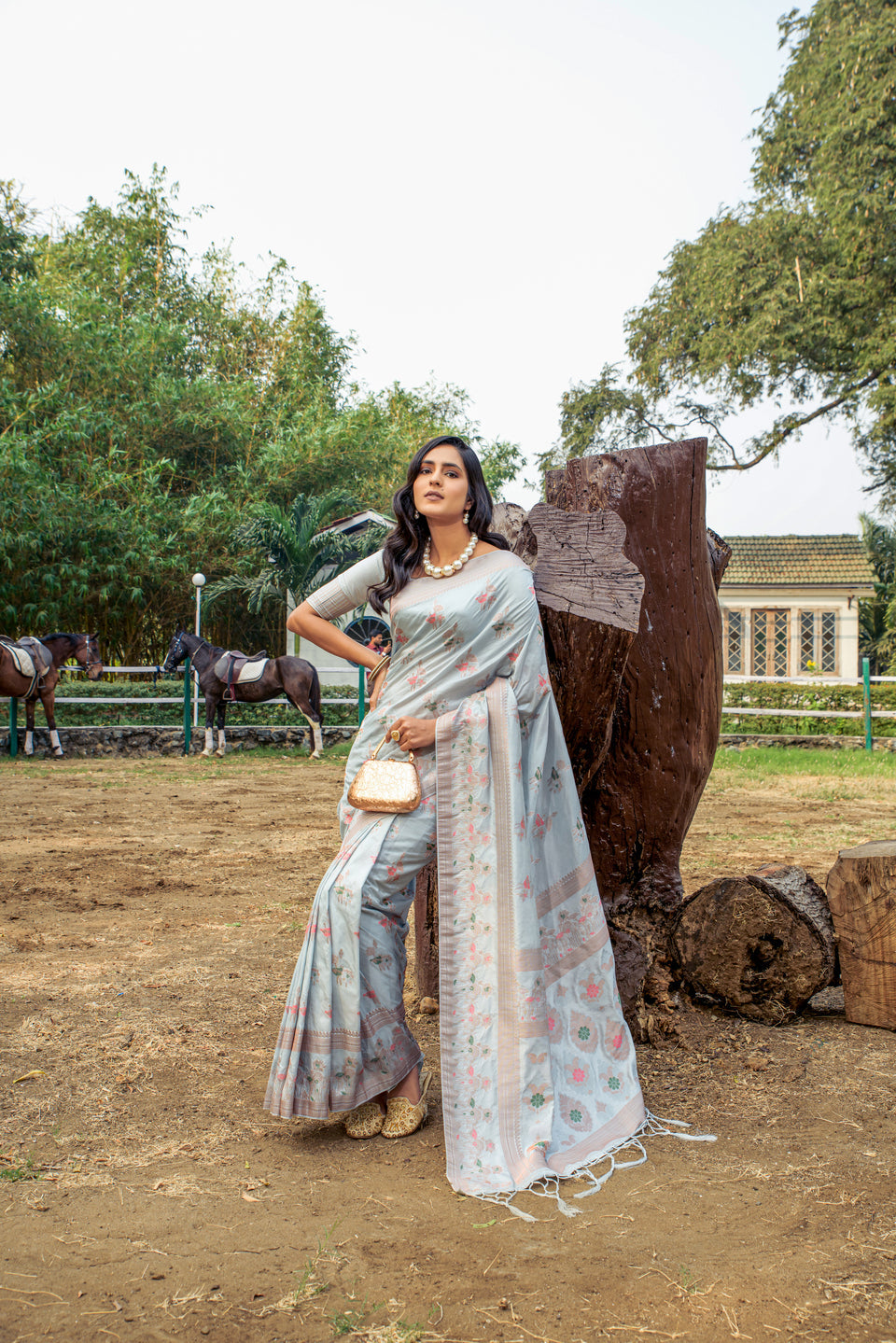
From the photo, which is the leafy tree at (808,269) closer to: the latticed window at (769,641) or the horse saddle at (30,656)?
the latticed window at (769,641)

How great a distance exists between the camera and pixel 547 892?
268 cm

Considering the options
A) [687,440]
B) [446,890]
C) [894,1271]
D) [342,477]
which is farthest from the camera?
[342,477]

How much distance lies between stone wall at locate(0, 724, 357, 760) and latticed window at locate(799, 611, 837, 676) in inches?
502

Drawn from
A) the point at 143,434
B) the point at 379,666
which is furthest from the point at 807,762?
the point at 143,434

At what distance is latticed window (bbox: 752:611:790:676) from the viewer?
2294 cm

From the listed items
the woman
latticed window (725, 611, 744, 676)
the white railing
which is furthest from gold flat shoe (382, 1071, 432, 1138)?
latticed window (725, 611, 744, 676)

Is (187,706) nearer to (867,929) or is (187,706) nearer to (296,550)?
(296,550)

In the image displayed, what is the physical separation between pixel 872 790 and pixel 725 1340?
8838 millimetres

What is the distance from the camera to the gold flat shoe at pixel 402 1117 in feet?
8.70

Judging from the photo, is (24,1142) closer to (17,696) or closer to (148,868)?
(148,868)

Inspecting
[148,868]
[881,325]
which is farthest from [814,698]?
[148,868]

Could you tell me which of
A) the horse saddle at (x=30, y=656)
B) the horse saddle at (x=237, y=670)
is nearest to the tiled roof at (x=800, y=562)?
the horse saddle at (x=237, y=670)

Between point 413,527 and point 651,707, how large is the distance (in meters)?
1.05

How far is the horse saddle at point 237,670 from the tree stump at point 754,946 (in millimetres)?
11259
